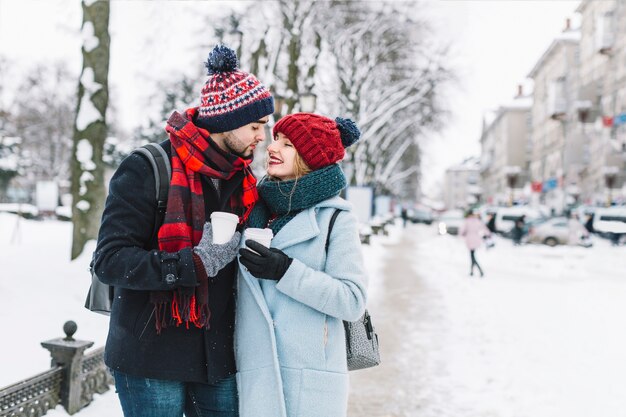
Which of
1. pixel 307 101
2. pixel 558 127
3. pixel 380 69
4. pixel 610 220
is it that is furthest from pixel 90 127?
pixel 558 127

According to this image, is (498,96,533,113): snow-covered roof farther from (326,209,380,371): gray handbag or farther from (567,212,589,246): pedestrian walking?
(326,209,380,371): gray handbag

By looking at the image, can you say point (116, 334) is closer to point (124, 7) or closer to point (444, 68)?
point (124, 7)

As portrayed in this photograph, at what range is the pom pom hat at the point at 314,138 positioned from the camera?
2414mm

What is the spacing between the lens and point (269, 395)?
7.36 ft

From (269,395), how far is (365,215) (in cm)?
1974

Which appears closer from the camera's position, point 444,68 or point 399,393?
point 399,393

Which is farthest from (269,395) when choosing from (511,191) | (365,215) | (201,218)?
(511,191)

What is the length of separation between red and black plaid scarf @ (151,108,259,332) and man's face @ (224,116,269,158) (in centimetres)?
6

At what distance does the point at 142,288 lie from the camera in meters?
2.02

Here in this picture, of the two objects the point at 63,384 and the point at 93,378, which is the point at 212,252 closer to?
the point at 63,384

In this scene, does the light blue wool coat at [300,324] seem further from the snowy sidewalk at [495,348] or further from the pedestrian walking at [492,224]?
the pedestrian walking at [492,224]

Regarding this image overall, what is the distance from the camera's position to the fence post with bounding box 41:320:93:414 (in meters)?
4.69

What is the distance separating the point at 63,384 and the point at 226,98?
3403 mm

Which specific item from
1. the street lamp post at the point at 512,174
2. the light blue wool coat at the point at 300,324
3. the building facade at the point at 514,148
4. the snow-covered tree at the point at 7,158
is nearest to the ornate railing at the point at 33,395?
the light blue wool coat at the point at 300,324
